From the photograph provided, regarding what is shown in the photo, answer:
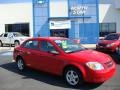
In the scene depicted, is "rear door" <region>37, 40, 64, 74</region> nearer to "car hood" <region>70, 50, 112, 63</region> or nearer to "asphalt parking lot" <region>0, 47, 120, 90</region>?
"asphalt parking lot" <region>0, 47, 120, 90</region>

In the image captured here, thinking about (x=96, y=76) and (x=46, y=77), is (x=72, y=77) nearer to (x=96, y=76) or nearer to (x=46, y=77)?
(x=96, y=76)

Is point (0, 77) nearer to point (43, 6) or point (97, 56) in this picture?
point (97, 56)

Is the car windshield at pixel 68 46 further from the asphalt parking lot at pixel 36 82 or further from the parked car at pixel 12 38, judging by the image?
the parked car at pixel 12 38

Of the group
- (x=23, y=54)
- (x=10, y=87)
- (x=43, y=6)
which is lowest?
(x=10, y=87)

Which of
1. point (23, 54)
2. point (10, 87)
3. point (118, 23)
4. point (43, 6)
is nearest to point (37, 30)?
point (43, 6)

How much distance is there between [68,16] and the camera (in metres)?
41.0

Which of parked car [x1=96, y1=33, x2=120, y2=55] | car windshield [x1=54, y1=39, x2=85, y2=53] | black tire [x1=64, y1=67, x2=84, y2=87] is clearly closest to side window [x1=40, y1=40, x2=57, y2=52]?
car windshield [x1=54, y1=39, x2=85, y2=53]

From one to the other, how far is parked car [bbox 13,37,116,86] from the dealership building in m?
28.4

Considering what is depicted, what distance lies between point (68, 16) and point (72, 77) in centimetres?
3117

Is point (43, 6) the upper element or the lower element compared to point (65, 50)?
upper

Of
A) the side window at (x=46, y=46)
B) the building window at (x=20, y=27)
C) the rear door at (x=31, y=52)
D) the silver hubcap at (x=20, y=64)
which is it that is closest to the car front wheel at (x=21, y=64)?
the silver hubcap at (x=20, y=64)

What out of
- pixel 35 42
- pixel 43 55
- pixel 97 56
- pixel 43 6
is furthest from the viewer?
pixel 43 6

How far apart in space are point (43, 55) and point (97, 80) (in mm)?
2420

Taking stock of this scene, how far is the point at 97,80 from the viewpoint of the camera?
9742mm
